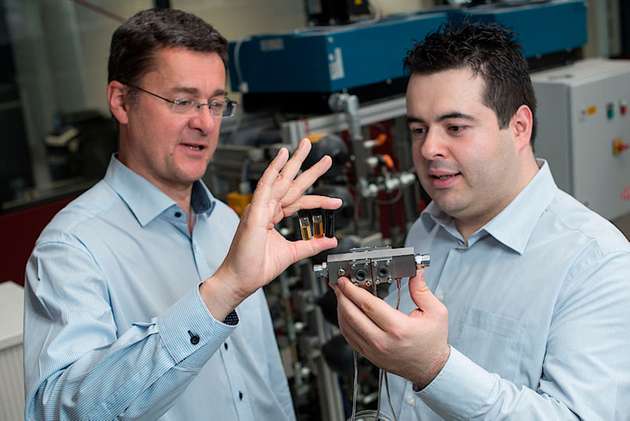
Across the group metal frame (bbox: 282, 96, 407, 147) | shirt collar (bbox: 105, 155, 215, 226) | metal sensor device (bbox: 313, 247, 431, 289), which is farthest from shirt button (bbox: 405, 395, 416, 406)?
metal frame (bbox: 282, 96, 407, 147)

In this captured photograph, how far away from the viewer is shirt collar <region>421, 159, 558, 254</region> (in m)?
1.42

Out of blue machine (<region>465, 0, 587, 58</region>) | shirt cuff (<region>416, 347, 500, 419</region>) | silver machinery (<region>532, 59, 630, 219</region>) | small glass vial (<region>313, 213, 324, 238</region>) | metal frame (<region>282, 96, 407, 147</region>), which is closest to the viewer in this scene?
shirt cuff (<region>416, 347, 500, 419</region>)

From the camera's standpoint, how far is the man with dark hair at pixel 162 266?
121 centimetres

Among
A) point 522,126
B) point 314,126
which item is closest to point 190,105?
point 522,126

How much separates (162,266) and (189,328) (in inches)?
16.1

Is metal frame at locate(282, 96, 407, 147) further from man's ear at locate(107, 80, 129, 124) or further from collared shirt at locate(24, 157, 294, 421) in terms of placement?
man's ear at locate(107, 80, 129, 124)

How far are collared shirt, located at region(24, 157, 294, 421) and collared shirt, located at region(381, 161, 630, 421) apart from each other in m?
0.35

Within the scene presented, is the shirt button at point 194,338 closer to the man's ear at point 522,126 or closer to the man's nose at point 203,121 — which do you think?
the man's nose at point 203,121

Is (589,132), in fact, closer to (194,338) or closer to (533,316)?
(533,316)

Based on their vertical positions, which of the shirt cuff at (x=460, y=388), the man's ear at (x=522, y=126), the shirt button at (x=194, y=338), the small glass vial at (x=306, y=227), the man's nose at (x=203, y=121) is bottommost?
the shirt cuff at (x=460, y=388)

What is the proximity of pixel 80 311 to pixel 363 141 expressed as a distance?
1.49 m

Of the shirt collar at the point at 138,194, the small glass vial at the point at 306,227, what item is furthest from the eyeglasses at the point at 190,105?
the small glass vial at the point at 306,227

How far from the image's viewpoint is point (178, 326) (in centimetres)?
120

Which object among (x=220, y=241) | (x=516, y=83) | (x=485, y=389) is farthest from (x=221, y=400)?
(x=516, y=83)
